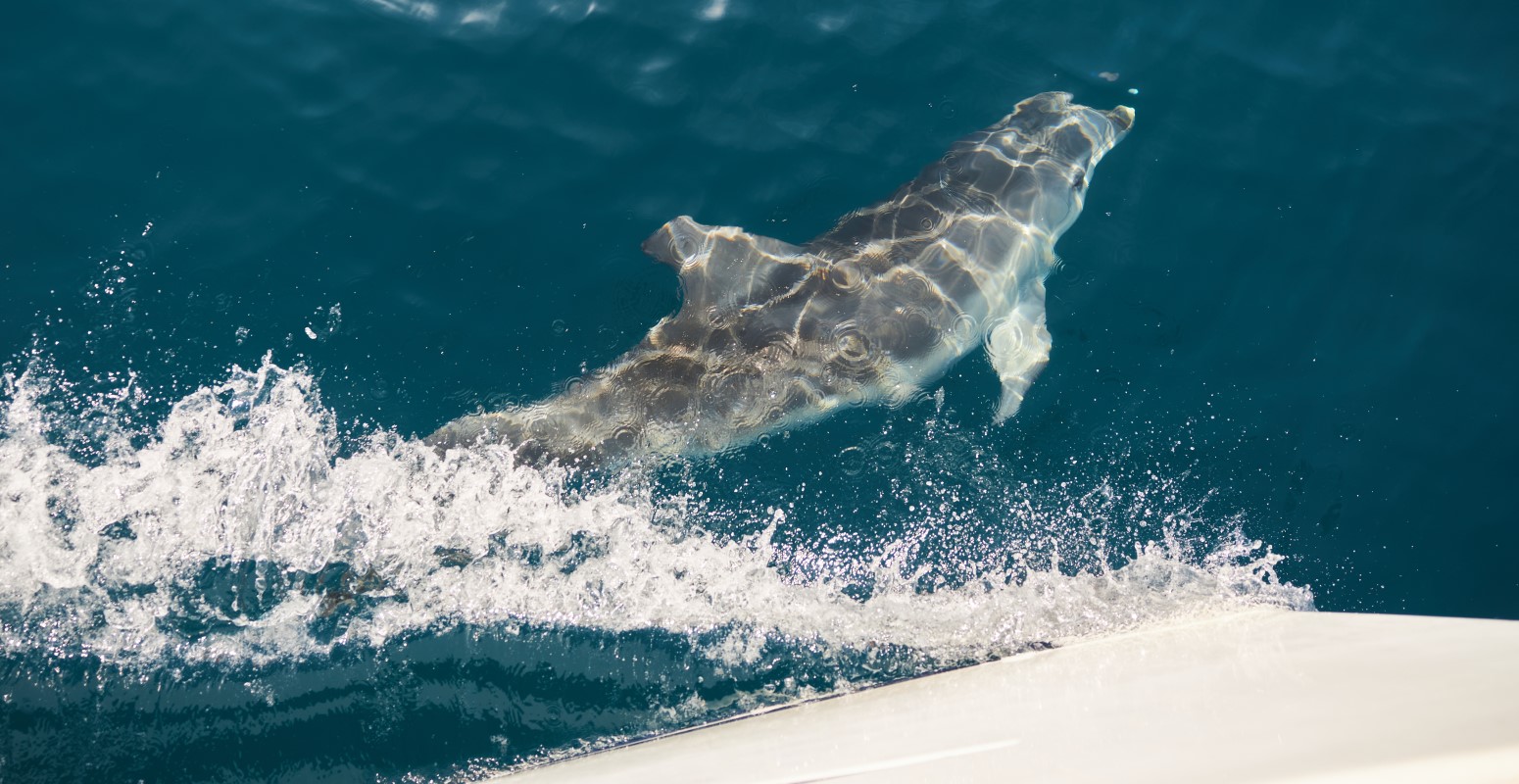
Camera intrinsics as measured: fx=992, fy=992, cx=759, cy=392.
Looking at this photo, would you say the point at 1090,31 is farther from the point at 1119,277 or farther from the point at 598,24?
the point at 598,24

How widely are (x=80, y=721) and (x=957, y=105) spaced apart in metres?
8.47

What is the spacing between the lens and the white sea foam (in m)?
6.71

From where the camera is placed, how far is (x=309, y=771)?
20.3ft

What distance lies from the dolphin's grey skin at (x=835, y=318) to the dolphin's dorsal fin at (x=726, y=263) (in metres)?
0.01

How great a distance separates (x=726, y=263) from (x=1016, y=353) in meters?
2.50

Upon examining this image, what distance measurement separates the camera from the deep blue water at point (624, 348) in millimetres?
6684

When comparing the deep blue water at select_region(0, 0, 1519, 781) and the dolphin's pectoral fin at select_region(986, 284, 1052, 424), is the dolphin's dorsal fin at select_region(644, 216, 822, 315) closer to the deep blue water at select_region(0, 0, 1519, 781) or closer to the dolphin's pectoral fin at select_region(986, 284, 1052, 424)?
the deep blue water at select_region(0, 0, 1519, 781)

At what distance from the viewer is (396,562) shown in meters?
6.96

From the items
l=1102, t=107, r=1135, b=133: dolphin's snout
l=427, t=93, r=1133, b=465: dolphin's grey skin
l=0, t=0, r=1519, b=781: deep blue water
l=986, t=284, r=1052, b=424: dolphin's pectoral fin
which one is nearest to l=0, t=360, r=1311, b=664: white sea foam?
l=0, t=0, r=1519, b=781: deep blue water

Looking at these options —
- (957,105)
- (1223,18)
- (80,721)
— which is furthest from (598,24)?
(80,721)

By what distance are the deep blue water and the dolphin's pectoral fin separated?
18cm

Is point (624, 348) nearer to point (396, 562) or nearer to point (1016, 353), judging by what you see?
point (396, 562)

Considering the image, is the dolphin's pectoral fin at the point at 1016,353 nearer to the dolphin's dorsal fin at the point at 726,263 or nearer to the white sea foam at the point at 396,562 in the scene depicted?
the white sea foam at the point at 396,562

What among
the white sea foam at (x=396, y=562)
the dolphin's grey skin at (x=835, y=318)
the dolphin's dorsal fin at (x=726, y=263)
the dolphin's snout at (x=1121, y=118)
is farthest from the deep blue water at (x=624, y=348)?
the dolphin's dorsal fin at (x=726, y=263)
